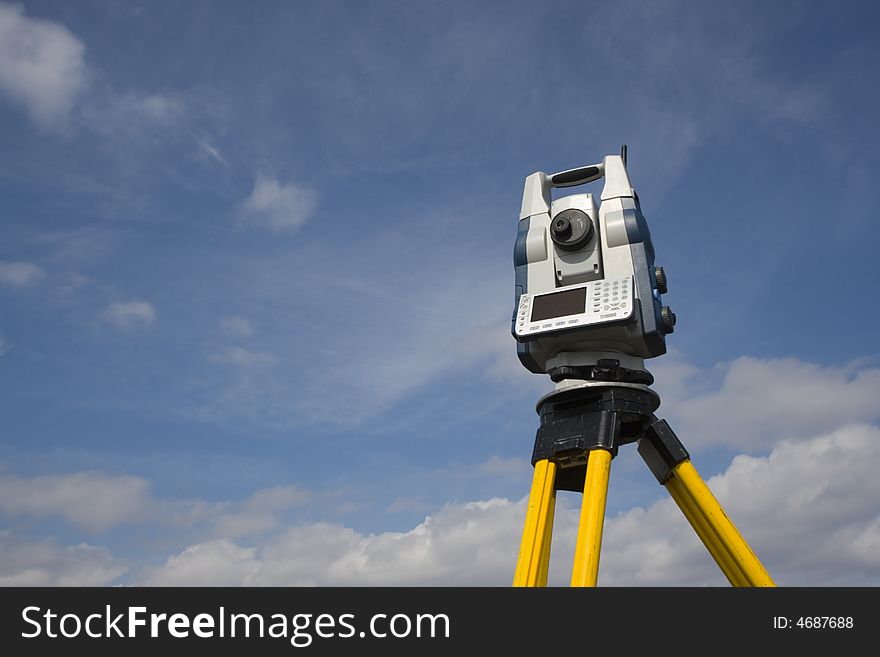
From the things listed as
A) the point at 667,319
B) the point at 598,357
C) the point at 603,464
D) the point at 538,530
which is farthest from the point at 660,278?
the point at 538,530

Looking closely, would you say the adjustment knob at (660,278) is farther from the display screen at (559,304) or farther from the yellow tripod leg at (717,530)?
the yellow tripod leg at (717,530)

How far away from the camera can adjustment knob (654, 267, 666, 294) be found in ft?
29.9

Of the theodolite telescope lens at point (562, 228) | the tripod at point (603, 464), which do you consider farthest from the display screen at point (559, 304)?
the tripod at point (603, 464)

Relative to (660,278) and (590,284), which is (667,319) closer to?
(660,278)

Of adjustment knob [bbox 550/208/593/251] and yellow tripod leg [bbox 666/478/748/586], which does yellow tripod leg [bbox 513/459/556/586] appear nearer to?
yellow tripod leg [bbox 666/478/748/586]

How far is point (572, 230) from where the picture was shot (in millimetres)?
9367

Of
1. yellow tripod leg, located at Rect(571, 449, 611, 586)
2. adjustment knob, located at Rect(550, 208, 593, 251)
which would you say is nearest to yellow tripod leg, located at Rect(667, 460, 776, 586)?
yellow tripod leg, located at Rect(571, 449, 611, 586)

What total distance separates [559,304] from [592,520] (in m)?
2.40

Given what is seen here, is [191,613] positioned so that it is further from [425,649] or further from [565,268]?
[565,268]

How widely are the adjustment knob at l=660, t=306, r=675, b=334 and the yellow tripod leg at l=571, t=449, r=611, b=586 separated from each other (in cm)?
156

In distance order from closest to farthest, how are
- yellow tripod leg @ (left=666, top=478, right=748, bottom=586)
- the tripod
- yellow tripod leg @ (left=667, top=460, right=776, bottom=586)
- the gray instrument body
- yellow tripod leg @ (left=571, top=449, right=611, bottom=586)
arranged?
yellow tripod leg @ (left=571, top=449, right=611, bottom=586), the tripod, yellow tripod leg @ (left=667, top=460, right=776, bottom=586), yellow tripod leg @ (left=666, top=478, right=748, bottom=586), the gray instrument body

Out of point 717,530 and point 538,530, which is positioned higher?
point 717,530

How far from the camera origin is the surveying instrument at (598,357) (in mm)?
8617

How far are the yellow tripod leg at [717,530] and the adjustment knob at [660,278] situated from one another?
1884 mm
